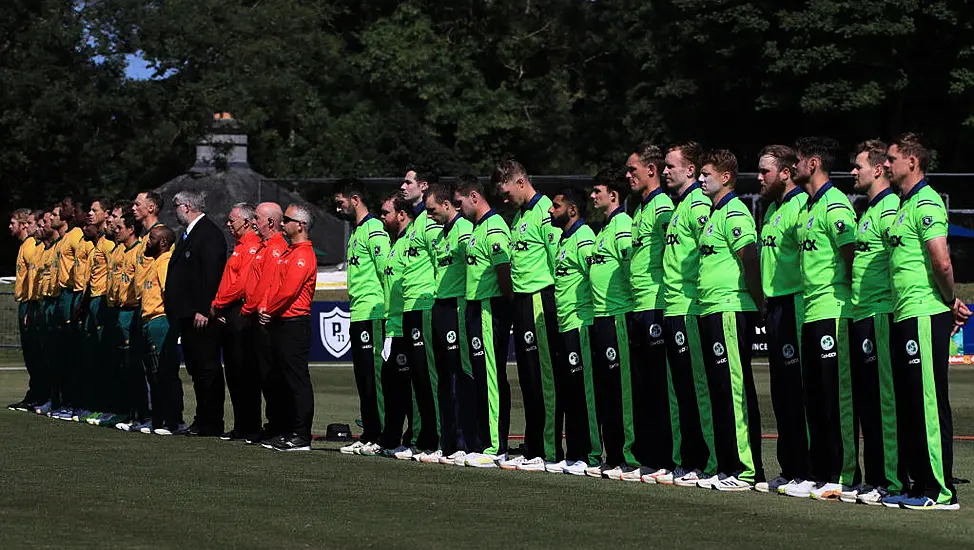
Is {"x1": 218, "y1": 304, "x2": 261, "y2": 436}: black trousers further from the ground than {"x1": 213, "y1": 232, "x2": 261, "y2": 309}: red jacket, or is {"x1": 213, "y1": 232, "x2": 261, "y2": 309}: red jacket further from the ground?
{"x1": 213, "y1": 232, "x2": 261, "y2": 309}: red jacket

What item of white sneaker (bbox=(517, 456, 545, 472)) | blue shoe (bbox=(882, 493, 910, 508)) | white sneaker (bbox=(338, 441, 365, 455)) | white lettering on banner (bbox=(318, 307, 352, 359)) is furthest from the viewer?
white lettering on banner (bbox=(318, 307, 352, 359))

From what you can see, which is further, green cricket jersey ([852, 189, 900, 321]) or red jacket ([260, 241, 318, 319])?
red jacket ([260, 241, 318, 319])

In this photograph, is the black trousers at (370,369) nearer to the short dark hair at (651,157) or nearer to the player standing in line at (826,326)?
the short dark hair at (651,157)

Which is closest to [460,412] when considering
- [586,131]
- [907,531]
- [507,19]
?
[907,531]

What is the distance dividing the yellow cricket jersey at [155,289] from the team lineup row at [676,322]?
8.50 ft

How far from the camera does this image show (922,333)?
10594 mm

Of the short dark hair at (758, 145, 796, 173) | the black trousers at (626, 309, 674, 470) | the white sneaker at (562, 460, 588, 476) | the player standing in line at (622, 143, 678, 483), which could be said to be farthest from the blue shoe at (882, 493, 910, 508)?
the white sneaker at (562, 460, 588, 476)

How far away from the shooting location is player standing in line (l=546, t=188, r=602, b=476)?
13.1 m

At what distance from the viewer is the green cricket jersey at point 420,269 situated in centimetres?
1423

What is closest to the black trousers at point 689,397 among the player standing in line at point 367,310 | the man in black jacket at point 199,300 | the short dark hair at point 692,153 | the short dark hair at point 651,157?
the short dark hair at point 692,153

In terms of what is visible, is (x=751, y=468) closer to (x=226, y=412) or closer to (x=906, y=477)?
(x=906, y=477)

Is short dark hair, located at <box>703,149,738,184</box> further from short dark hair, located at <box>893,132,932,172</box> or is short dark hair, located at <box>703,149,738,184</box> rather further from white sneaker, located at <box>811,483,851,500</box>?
white sneaker, located at <box>811,483,851,500</box>

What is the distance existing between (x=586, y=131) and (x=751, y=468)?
1913 inches

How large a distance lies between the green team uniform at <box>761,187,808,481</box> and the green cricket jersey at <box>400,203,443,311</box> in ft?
11.2
